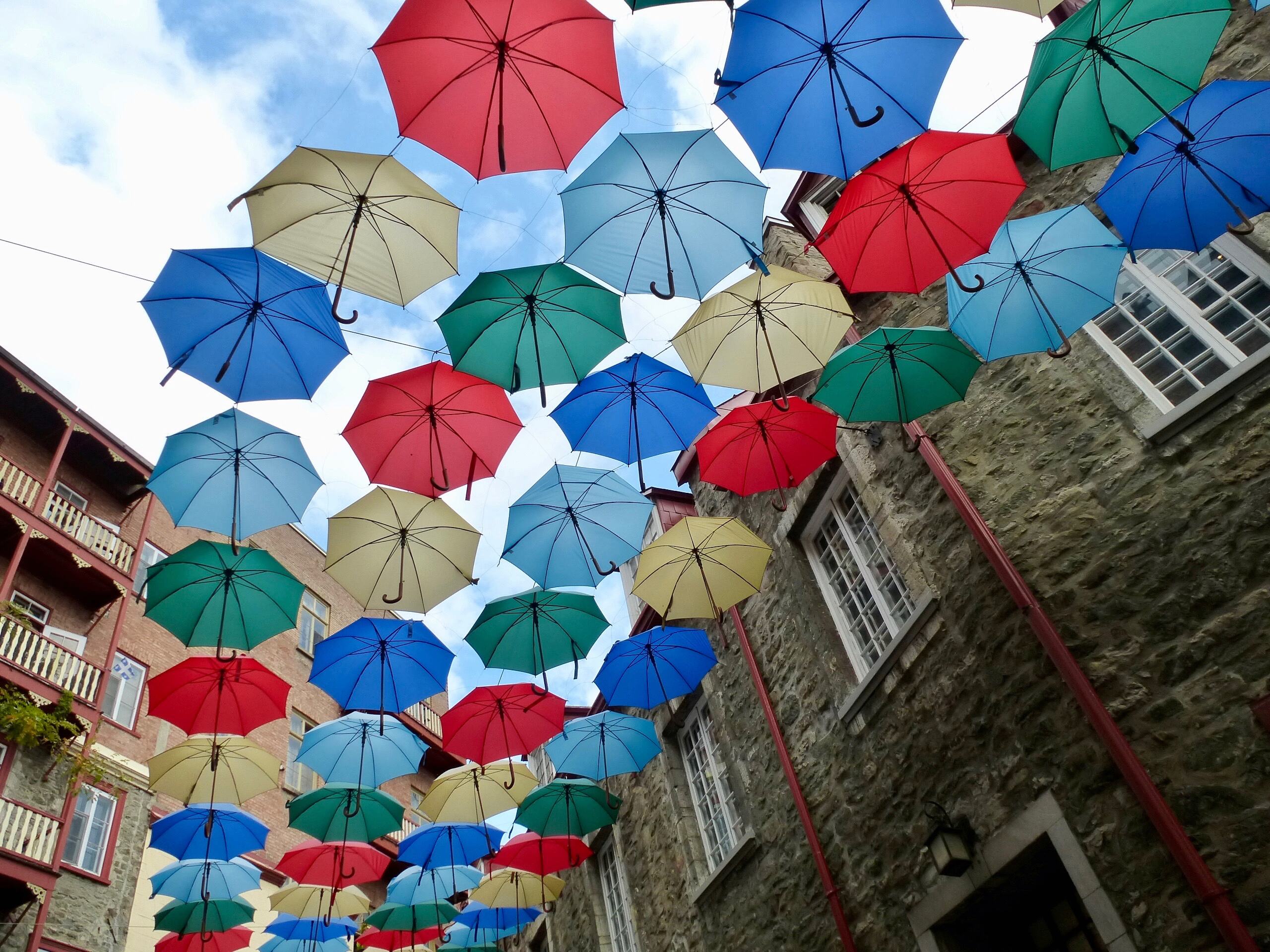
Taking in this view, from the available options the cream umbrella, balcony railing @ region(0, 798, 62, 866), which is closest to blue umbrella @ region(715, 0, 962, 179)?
the cream umbrella

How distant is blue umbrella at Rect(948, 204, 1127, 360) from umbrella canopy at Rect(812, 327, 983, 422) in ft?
0.84

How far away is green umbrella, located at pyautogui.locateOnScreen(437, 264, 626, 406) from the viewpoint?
6.89m

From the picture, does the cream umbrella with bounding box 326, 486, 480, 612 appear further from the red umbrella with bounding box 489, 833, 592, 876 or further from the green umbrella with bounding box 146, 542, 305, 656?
the red umbrella with bounding box 489, 833, 592, 876

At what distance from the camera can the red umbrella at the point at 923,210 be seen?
5.98 m

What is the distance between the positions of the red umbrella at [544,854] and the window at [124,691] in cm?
916

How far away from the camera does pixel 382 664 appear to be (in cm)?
991

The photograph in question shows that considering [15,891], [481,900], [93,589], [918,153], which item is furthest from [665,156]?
[93,589]

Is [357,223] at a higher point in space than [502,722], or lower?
higher

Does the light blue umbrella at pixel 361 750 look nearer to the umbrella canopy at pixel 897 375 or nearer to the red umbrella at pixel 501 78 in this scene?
the umbrella canopy at pixel 897 375

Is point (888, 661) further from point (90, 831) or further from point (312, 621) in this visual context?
point (312, 621)

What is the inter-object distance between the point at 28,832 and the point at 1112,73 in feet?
52.5

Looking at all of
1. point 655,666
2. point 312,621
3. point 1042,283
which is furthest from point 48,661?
point 1042,283

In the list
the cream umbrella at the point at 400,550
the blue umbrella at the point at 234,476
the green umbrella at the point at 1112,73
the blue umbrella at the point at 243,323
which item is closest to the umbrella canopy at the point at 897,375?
the green umbrella at the point at 1112,73

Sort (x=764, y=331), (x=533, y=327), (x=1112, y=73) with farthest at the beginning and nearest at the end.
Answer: (x=764, y=331)
(x=533, y=327)
(x=1112, y=73)
